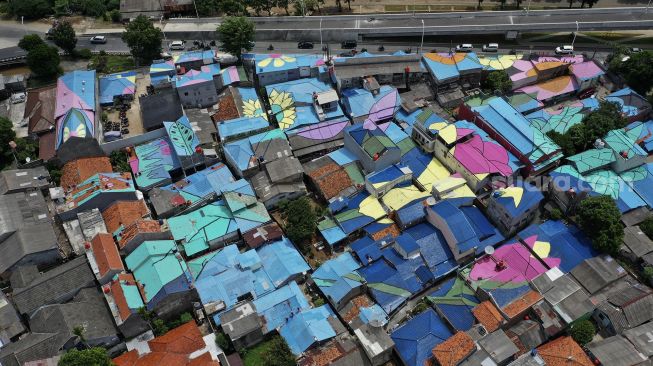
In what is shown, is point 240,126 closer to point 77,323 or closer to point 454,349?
point 77,323

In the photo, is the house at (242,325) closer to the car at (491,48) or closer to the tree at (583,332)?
the tree at (583,332)

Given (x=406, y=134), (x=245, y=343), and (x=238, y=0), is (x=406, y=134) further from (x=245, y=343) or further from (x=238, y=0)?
(x=238, y=0)

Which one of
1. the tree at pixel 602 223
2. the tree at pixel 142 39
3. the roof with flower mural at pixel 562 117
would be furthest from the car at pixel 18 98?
the tree at pixel 602 223

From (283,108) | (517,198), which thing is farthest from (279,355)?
(283,108)

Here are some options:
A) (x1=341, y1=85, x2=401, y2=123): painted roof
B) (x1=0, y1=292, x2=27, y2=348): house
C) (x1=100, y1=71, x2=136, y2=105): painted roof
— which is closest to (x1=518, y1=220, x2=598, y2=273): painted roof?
(x1=341, y1=85, x2=401, y2=123): painted roof

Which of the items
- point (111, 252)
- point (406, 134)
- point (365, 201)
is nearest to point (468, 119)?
point (406, 134)
